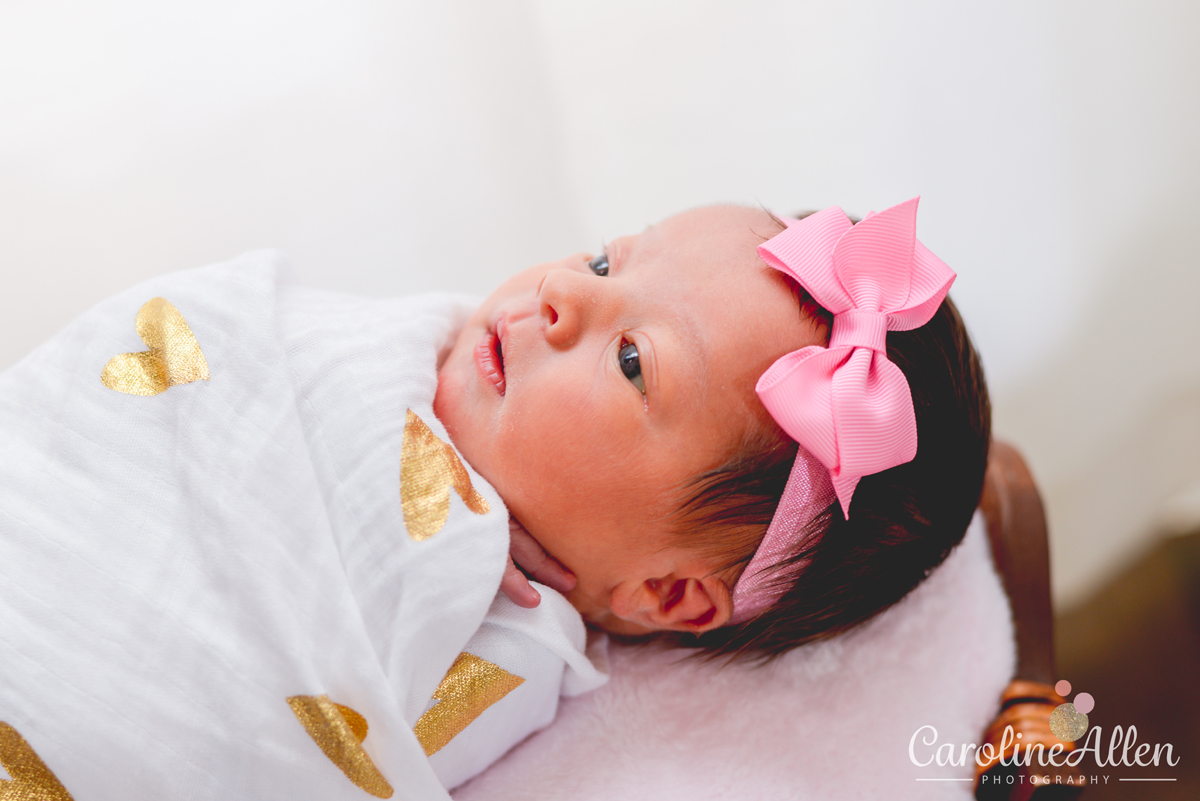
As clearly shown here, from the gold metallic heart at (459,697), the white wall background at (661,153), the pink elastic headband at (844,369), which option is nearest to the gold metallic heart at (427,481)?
the gold metallic heart at (459,697)

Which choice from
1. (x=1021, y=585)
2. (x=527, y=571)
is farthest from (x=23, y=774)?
(x=1021, y=585)

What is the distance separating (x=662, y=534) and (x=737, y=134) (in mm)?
1026

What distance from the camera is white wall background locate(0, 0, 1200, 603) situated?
125 centimetres

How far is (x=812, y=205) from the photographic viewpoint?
1574 mm

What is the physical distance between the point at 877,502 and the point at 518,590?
1.26 ft

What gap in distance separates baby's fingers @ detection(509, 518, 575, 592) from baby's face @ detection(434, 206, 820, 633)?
0.01m

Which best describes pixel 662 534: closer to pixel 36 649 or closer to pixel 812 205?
pixel 36 649

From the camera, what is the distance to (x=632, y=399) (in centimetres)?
83

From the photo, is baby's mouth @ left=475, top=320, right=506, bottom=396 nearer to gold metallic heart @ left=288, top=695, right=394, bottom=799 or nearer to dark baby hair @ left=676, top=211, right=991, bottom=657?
dark baby hair @ left=676, top=211, right=991, bottom=657

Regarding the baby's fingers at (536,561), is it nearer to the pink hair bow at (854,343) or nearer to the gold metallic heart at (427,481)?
the gold metallic heart at (427,481)

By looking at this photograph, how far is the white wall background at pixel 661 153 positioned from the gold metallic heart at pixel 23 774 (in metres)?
A: 0.68

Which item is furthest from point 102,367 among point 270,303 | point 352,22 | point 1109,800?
point 1109,800

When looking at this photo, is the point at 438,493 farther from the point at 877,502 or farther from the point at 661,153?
the point at 661,153

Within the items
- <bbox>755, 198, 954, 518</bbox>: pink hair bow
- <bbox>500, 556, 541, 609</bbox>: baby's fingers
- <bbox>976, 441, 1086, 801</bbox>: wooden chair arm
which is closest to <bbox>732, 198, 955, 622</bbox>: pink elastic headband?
<bbox>755, 198, 954, 518</bbox>: pink hair bow
